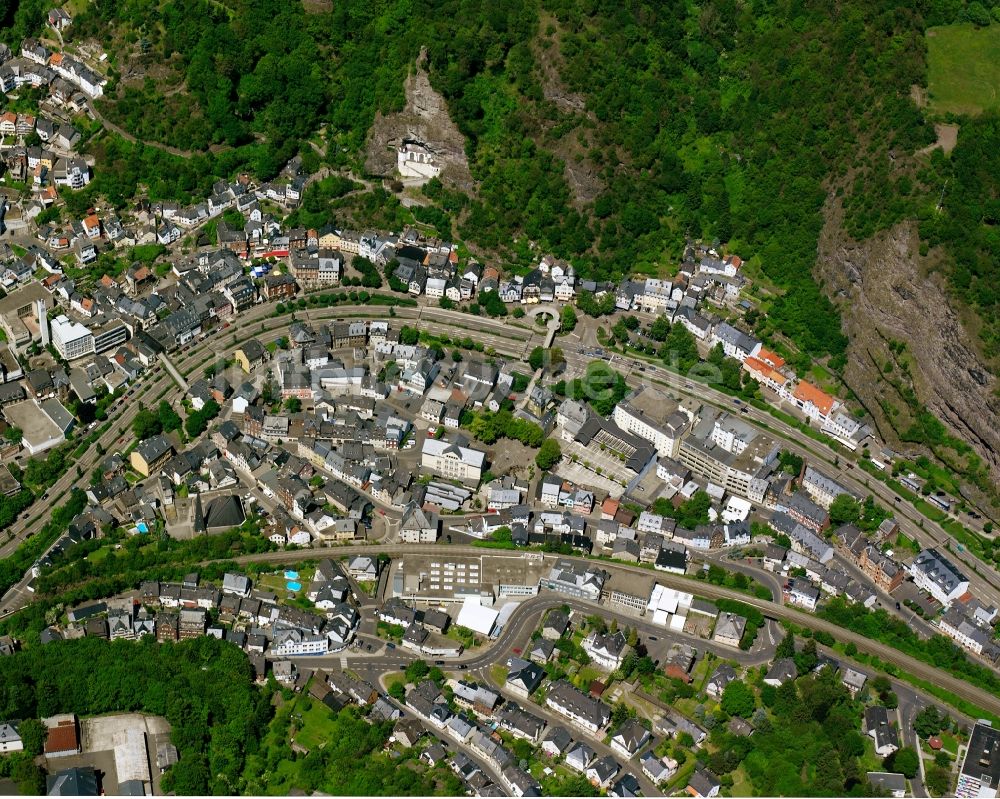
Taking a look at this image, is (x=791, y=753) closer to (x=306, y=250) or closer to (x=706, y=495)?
(x=706, y=495)

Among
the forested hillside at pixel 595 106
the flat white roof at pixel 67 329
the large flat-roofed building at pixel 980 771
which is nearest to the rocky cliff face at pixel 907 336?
the forested hillside at pixel 595 106

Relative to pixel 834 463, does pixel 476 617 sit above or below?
below

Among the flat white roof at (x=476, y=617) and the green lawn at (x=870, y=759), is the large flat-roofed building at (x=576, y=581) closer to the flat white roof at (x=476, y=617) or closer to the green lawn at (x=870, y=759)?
the flat white roof at (x=476, y=617)

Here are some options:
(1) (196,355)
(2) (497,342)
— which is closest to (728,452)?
(2) (497,342)

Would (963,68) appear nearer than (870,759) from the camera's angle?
No

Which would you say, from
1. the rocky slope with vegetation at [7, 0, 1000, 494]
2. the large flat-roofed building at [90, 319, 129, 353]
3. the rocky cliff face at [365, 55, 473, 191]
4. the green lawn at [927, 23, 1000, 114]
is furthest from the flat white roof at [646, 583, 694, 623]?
the green lawn at [927, 23, 1000, 114]

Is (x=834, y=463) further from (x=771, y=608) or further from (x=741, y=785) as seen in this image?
(x=741, y=785)

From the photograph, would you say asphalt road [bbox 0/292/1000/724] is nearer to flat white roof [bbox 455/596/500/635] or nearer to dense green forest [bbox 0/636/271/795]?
flat white roof [bbox 455/596/500/635]

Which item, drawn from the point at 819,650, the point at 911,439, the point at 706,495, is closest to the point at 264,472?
the point at 706,495
